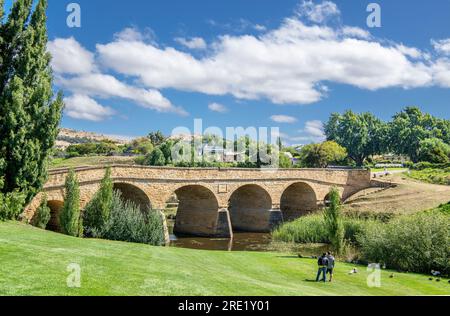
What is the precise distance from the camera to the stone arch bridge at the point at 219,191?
89.9 feet

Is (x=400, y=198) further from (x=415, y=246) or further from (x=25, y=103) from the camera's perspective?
(x=25, y=103)

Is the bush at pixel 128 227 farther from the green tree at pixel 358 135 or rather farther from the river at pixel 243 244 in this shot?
the green tree at pixel 358 135

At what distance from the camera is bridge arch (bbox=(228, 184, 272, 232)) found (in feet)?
136

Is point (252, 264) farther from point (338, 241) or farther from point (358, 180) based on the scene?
point (358, 180)

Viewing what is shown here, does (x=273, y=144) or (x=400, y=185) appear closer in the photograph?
(x=400, y=185)

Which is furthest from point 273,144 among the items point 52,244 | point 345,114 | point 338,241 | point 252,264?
point 52,244

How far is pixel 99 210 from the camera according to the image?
78.9ft

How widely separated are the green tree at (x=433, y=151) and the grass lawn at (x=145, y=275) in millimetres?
59827

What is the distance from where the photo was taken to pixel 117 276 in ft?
35.9

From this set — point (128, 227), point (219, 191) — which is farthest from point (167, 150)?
point (128, 227)

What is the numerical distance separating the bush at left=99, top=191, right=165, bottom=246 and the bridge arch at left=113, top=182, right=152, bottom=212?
5352 mm

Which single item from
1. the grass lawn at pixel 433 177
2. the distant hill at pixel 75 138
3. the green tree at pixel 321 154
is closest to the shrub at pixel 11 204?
the grass lawn at pixel 433 177

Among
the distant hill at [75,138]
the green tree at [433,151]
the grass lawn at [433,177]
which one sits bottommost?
the grass lawn at [433,177]
